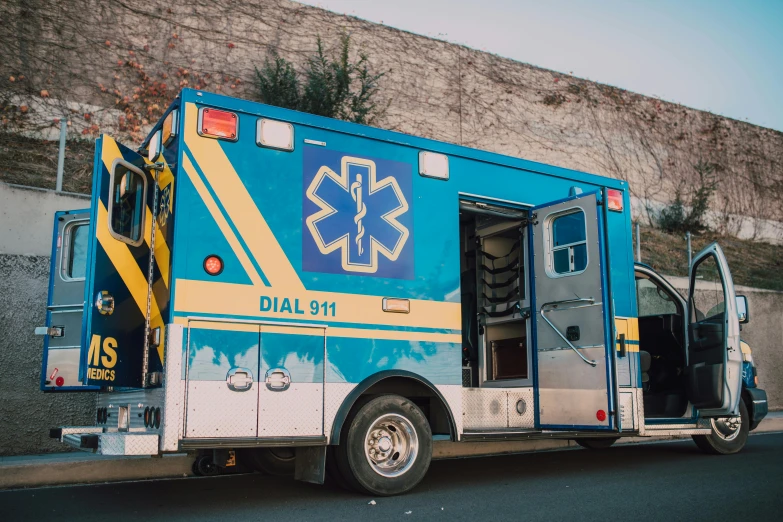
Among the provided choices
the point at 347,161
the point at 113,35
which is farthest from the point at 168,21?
the point at 347,161

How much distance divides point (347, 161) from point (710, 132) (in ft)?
60.2

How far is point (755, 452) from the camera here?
839 centimetres

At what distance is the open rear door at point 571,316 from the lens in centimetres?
646

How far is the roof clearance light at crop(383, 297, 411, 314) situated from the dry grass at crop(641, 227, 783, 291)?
10041mm

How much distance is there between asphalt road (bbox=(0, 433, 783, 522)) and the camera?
4934mm

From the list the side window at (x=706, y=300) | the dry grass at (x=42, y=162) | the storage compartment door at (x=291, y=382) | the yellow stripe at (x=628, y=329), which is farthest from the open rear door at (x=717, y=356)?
the dry grass at (x=42, y=162)

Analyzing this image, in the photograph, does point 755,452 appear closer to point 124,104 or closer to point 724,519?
point 724,519

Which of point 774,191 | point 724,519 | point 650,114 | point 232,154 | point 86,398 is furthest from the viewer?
point 774,191

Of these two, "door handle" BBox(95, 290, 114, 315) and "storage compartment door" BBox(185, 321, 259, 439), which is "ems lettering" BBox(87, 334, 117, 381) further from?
"storage compartment door" BBox(185, 321, 259, 439)

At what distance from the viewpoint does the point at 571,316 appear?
22.2ft

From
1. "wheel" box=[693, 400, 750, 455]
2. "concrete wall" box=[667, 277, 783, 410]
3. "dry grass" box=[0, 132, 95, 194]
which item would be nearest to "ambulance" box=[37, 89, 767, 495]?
"wheel" box=[693, 400, 750, 455]

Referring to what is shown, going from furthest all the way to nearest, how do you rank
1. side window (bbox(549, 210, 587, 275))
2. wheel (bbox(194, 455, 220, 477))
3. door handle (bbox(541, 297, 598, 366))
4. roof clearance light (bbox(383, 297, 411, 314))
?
side window (bbox(549, 210, 587, 275)) → door handle (bbox(541, 297, 598, 366)) → wheel (bbox(194, 455, 220, 477)) → roof clearance light (bbox(383, 297, 411, 314))

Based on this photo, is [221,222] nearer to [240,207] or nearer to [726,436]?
[240,207]

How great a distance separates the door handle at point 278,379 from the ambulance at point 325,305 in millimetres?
11
